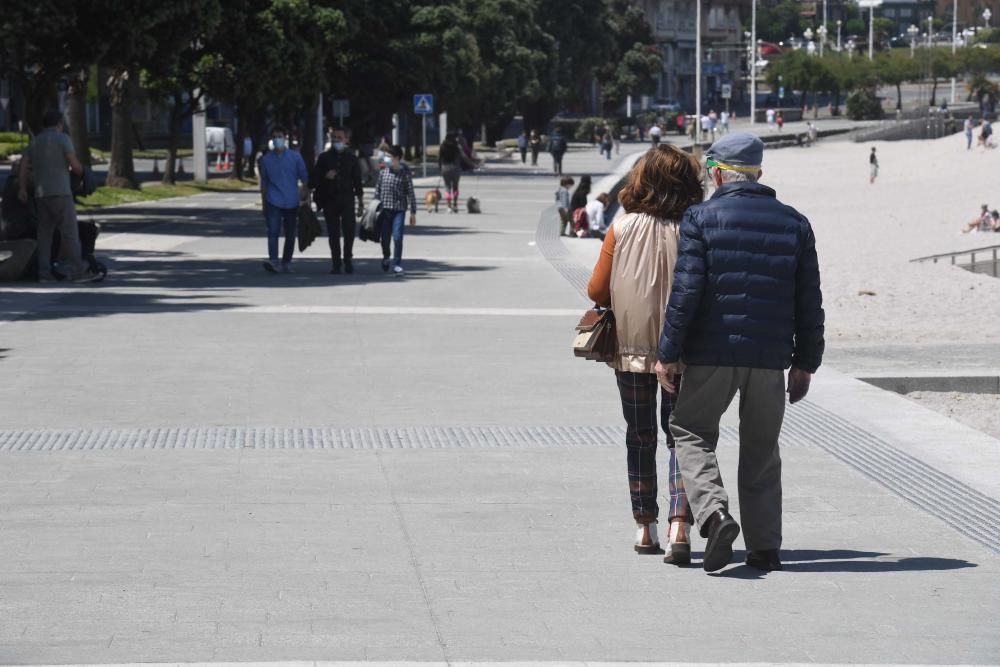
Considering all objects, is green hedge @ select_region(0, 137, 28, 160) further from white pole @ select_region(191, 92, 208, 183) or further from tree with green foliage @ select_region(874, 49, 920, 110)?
tree with green foliage @ select_region(874, 49, 920, 110)

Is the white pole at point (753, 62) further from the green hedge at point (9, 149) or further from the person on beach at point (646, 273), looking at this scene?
the person on beach at point (646, 273)

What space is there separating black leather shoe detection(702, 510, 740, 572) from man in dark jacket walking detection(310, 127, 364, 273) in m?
13.7

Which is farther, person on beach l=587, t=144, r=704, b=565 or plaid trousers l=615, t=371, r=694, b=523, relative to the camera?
plaid trousers l=615, t=371, r=694, b=523

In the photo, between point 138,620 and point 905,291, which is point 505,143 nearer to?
point 905,291

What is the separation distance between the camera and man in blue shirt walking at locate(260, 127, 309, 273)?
19.5 meters

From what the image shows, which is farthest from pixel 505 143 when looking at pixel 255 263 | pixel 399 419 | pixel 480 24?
pixel 399 419

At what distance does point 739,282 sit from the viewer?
6426 mm

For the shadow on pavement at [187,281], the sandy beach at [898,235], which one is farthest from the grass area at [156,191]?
→ the shadow on pavement at [187,281]

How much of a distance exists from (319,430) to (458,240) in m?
17.5

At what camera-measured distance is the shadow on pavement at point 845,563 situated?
6.65m

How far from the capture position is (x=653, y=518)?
6.90 meters

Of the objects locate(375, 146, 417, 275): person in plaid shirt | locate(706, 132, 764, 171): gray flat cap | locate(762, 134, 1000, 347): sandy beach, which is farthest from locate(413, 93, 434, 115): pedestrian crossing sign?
locate(706, 132, 764, 171): gray flat cap

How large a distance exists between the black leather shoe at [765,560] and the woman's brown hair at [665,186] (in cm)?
126

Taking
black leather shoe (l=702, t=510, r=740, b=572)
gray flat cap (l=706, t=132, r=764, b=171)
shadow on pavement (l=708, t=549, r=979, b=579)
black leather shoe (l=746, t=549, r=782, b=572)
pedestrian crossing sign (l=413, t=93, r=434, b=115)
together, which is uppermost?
pedestrian crossing sign (l=413, t=93, r=434, b=115)
